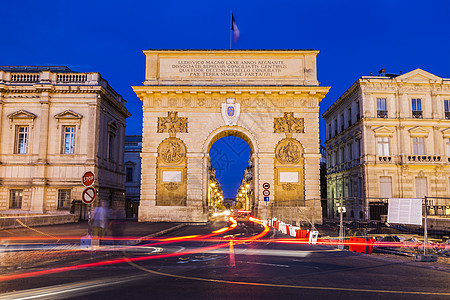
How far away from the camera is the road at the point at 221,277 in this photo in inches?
282

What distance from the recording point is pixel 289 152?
1222 inches

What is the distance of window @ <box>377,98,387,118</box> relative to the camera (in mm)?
38438

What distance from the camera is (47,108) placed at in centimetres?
3391

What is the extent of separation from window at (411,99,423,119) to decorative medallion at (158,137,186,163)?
2294cm

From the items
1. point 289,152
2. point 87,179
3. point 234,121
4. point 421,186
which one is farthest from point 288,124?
point 87,179

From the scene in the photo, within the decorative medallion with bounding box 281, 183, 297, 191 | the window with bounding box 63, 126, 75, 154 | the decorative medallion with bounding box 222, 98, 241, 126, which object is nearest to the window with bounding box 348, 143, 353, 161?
the decorative medallion with bounding box 281, 183, 297, 191

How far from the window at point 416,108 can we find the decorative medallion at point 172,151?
22.9 m

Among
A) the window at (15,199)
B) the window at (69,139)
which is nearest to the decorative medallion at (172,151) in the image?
the window at (69,139)

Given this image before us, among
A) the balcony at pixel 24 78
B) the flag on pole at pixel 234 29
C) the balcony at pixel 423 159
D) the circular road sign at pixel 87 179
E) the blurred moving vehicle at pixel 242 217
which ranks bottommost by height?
the blurred moving vehicle at pixel 242 217

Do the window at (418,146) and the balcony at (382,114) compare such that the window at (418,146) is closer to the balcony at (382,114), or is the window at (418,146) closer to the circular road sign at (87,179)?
the balcony at (382,114)

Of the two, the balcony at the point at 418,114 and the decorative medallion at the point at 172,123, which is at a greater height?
the balcony at the point at 418,114

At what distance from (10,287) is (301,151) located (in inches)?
1011

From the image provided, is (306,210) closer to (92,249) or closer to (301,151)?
(301,151)

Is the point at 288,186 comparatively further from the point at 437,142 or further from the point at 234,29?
the point at 437,142
